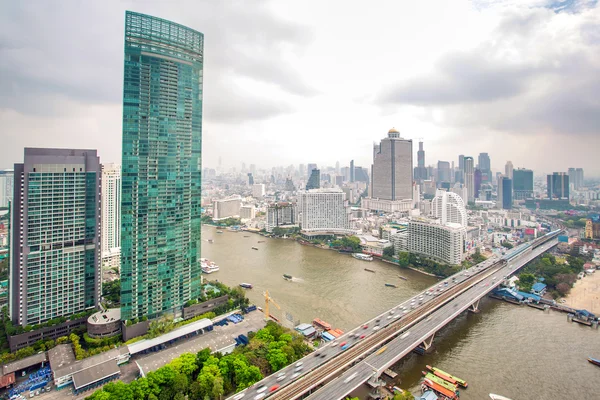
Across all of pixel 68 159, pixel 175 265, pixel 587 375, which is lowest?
pixel 587 375

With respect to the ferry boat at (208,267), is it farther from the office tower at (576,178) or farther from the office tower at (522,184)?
the office tower at (576,178)

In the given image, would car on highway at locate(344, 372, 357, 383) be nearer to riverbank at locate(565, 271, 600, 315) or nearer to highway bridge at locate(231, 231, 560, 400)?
highway bridge at locate(231, 231, 560, 400)

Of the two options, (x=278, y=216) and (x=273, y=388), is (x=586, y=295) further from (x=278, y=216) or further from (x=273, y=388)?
(x=278, y=216)

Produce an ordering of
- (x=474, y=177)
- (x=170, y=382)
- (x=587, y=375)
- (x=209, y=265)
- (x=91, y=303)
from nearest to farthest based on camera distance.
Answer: (x=170, y=382) → (x=587, y=375) → (x=91, y=303) → (x=209, y=265) → (x=474, y=177)

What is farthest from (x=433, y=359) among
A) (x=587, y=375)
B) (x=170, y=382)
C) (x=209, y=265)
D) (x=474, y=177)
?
(x=474, y=177)

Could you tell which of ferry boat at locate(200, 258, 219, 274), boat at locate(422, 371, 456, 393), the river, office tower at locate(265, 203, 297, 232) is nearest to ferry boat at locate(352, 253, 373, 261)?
the river

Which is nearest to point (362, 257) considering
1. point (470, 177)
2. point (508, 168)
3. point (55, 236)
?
point (55, 236)

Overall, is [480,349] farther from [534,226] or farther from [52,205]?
[534,226]
